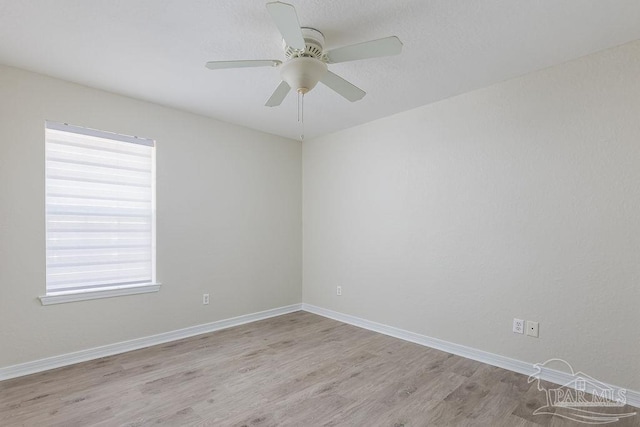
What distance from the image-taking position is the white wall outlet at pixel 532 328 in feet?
8.27

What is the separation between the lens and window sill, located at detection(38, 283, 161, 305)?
2.65m

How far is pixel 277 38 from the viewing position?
207 centimetres

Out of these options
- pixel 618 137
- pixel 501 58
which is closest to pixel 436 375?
pixel 618 137

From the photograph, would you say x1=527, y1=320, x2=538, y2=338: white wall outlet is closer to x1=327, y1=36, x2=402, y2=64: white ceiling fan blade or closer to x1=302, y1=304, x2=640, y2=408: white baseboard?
x1=302, y1=304, x2=640, y2=408: white baseboard

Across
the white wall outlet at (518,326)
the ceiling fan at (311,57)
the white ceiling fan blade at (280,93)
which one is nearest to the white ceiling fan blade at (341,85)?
the ceiling fan at (311,57)

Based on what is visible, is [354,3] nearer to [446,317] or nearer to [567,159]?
[567,159]

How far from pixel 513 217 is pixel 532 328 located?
90 centimetres

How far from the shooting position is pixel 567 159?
2400 mm

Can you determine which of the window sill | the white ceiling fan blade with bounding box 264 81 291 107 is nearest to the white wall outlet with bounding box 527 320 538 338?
the white ceiling fan blade with bounding box 264 81 291 107

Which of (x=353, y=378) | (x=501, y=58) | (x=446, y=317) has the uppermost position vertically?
(x=501, y=58)

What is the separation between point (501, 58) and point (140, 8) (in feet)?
7.90

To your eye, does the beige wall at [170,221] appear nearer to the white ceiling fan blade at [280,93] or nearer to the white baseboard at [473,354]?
the white baseboard at [473,354]

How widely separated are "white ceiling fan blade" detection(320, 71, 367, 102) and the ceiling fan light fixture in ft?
0.19

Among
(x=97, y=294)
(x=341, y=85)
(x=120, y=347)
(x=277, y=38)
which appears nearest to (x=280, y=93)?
(x=277, y=38)
